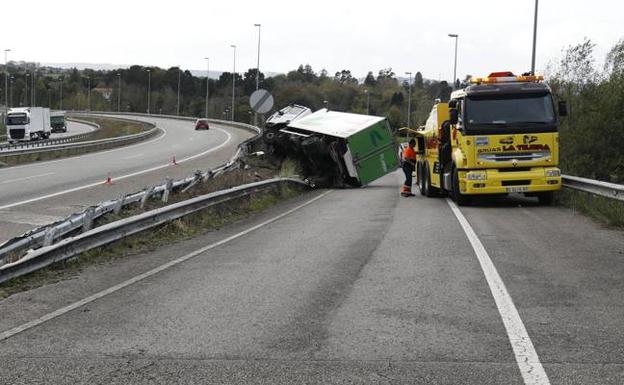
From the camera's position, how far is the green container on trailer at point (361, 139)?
78.7 feet

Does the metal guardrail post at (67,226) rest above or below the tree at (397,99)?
below

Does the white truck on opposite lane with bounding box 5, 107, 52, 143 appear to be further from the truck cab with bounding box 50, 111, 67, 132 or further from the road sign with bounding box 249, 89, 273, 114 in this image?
the road sign with bounding box 249, 89, 273, 114

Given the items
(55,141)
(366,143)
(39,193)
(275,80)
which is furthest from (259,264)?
(275,80)

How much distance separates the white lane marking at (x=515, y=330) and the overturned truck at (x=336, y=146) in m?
14.2

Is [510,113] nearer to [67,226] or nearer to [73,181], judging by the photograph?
[67,226]

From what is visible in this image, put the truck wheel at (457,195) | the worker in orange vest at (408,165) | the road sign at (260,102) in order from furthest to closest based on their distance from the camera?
the road sign at (260,102), the worker in orange vest at (408,165), the truck wheel at (457,195)

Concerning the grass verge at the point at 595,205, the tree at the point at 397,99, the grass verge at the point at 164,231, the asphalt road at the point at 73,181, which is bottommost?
the asphalt road at the point at 73,181

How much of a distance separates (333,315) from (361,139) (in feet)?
58.4

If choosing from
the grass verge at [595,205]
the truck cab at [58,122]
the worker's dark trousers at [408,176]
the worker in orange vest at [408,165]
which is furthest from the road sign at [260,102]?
the truck cab at [58,122]

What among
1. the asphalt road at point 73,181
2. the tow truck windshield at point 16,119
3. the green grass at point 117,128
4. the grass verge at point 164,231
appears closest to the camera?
the grass verge at point 164,231

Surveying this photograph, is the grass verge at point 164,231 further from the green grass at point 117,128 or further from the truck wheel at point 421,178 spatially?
the green grass at point 117,128

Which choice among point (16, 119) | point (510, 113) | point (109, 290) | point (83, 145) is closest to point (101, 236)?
point (109, 290)

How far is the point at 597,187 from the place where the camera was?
1542 cm

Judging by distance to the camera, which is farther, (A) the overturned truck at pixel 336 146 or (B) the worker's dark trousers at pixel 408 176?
(A) the overturned truck at pixel 336 146
